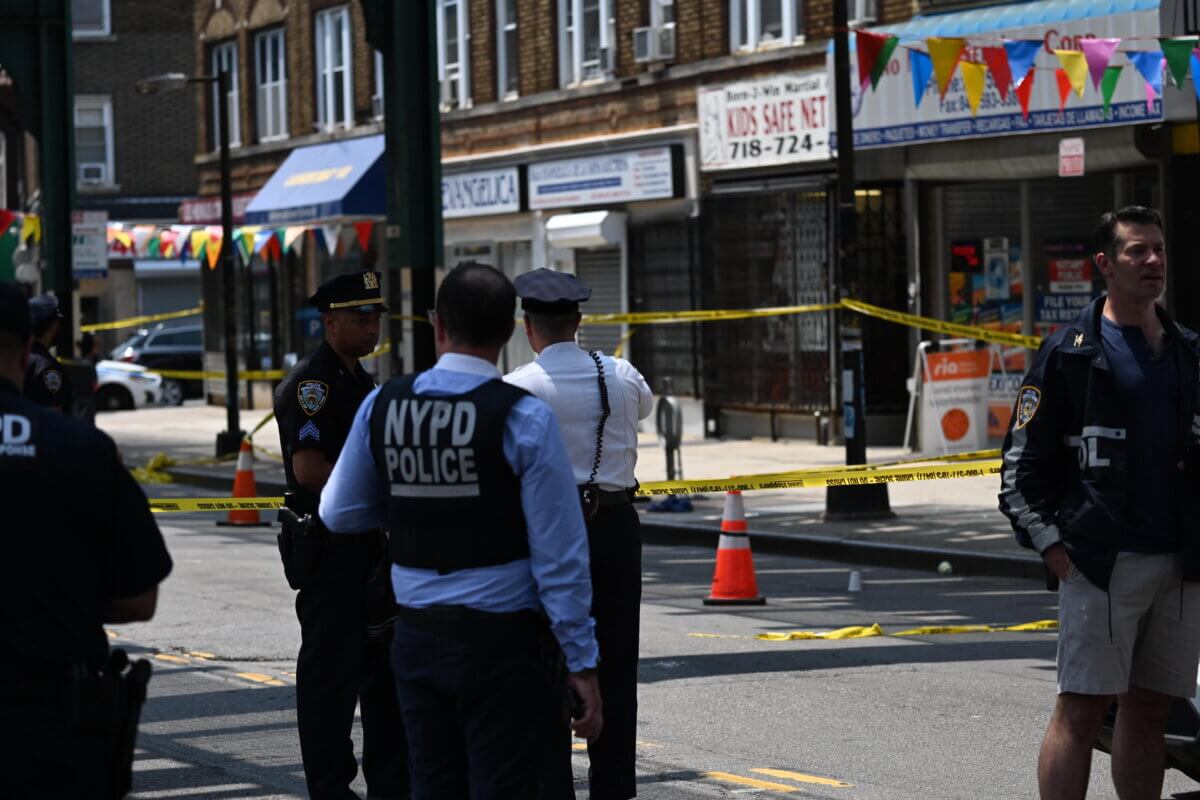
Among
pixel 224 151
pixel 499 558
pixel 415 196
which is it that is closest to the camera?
pixel 499 558

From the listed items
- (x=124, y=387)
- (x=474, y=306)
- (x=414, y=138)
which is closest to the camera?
→ (x=474, y=306)

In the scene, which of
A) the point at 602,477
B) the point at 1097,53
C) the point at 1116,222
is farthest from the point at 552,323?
the point at 1097,53

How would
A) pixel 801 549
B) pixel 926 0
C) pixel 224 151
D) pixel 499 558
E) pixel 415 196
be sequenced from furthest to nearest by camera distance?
1. pixel 224 151
2. pixel 926 0
3. pixel 801 549
4. pixel 415 196
5. pixel 499 558

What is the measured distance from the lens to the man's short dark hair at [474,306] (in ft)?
16.3

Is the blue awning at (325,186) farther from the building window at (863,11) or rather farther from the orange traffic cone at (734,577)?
the orange traffic cone at (734,577)

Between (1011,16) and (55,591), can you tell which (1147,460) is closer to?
(55,591)

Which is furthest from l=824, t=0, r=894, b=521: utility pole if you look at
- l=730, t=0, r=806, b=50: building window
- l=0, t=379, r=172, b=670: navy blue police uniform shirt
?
l=0, t=379, r=172, b=670: navy blue police uniform shirt

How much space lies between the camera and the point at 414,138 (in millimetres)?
14586

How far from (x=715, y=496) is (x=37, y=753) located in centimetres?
1558

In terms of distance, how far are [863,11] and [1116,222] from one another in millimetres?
17403

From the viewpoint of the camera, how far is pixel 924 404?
2070 cm

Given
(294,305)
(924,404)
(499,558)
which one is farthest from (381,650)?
(294,305)

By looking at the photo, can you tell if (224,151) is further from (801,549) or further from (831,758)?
(831,758)

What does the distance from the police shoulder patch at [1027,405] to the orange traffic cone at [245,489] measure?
13.4 metres
